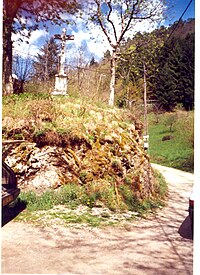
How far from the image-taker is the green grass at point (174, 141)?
167 centimetres

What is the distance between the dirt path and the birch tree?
978 mm

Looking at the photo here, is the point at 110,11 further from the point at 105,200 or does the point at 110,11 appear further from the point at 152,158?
the point at 105,200

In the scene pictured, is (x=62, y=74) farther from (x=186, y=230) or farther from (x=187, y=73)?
(x=186, y=230)

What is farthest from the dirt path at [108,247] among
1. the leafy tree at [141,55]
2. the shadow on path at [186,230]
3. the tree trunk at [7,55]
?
the tree trunk at [7,55]

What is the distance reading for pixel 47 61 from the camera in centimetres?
204

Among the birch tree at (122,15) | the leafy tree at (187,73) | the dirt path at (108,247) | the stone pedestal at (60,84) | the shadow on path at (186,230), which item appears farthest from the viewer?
the stone pedestal at (60,84)

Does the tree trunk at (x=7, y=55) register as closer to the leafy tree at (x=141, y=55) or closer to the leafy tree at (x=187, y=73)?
the leafy tree at (x=141, y=55)

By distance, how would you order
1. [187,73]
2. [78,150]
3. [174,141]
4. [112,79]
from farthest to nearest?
[78,150] < [112,79] < [174,141] < [187,73]

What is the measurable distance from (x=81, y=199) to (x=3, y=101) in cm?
81

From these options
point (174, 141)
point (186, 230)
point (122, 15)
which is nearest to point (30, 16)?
point (122, 15)

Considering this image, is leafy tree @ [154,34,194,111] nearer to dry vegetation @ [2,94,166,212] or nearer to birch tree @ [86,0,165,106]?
birch tree @ [86,0,165,106]

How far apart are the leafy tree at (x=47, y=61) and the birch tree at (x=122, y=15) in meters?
0.33

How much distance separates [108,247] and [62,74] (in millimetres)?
1188

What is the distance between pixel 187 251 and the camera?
1485 mm
